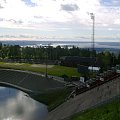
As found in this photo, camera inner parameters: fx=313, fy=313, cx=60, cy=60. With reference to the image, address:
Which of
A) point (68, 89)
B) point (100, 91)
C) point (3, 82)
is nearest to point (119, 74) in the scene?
point (100, 91)

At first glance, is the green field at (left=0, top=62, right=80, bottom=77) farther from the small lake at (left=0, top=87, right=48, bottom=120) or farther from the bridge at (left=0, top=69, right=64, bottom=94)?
the small lake at (left=0, top=87, right=48, bottom=120)

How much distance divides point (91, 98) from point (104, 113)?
10938mm

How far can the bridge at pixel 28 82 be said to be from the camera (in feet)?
224

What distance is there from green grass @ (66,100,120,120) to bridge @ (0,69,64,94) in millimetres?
32366

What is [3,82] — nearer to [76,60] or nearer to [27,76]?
[27,76]

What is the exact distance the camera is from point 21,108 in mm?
53375

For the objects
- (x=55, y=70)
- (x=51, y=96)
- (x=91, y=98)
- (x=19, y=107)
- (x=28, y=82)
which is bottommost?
(x=19, y=107)

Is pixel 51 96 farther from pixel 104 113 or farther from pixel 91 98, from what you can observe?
pixel 104 113

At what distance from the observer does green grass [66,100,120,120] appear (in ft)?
90.2

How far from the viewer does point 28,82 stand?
253 feet

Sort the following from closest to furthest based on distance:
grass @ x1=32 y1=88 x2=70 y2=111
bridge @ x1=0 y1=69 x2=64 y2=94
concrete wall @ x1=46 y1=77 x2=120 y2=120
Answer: concrete wall @ x1=46 y1=77 x2=120 y2=120
grass @ x1=32 y1=88 x2=70 y2=111
bridge @ x1=0 y1=69 x2=64 y2=94

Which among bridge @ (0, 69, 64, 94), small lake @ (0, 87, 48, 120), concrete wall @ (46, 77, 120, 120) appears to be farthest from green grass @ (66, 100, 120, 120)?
bridge @ (0, 69, 64, 94)

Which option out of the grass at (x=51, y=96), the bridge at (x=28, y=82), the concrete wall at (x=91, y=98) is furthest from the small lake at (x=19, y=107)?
the concrete wall at (x=91, y=98)

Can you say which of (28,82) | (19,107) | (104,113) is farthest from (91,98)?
(28,82)
